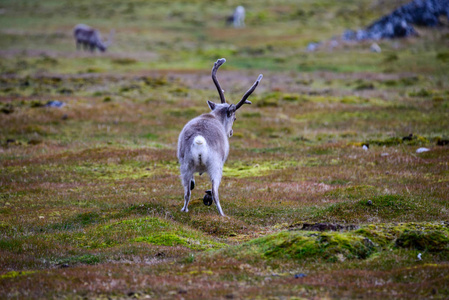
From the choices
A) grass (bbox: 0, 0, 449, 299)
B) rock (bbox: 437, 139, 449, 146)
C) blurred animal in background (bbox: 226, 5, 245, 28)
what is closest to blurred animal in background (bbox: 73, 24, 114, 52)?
grass (bbox: 0, 0, 449, 299)

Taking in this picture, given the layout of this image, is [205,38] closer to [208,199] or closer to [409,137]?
[409,137]

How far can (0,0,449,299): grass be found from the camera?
28.5 feet

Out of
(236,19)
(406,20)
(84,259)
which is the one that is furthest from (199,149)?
(236,19)

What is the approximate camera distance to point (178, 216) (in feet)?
44.5

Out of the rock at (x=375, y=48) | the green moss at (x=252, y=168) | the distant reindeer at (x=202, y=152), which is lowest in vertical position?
the green moss at (x=252, y=168)

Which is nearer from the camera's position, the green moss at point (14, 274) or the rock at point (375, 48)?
the green moss at point (14, 274)

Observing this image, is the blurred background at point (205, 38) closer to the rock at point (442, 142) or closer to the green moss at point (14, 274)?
the rock at point (442, 142)

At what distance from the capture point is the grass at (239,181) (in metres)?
8.70

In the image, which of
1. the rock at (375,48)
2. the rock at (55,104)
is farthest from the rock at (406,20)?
the rock at (55,104)

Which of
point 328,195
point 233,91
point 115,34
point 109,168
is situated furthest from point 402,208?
point 115,34

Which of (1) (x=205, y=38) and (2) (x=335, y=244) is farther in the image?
(1) (x=205, y=38)

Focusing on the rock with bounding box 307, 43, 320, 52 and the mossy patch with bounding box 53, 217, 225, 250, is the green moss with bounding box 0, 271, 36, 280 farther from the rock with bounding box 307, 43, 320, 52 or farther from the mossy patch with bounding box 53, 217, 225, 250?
the rock with bounding box 307, 43, 320, 52

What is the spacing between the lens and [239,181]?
18.6 metres

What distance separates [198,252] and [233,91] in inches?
1191
